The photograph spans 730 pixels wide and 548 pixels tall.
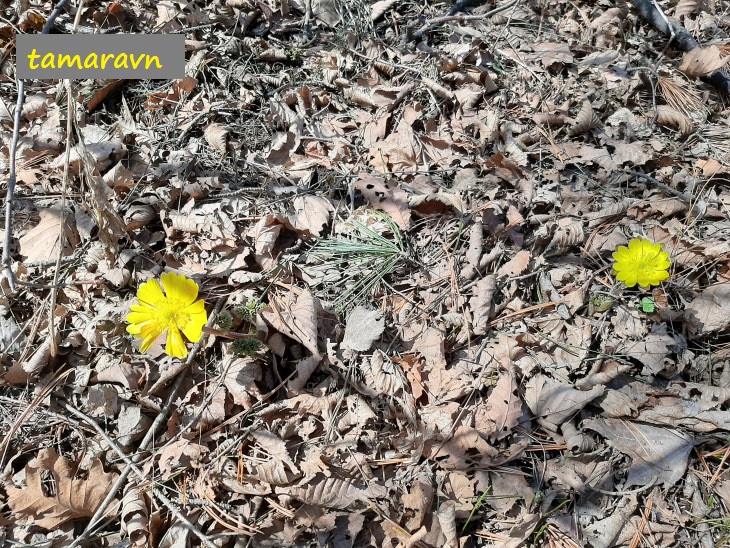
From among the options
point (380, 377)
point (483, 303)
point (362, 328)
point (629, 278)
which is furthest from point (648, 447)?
point (362, 328)

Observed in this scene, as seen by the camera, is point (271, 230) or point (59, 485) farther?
point (271, 230)

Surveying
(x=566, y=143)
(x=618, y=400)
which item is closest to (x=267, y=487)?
(x=618, y=400)

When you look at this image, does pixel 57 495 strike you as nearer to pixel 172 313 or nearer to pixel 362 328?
pixel 172 313

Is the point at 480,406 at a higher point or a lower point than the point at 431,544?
higher

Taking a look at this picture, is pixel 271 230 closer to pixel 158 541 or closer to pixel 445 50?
pixel 158 541

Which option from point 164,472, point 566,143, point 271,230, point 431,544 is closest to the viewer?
point 431,544

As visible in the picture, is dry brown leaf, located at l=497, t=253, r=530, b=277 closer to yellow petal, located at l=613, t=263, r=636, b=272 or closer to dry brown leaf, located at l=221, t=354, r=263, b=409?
yellow petal, located at l=613, t=263, r=636, b=272

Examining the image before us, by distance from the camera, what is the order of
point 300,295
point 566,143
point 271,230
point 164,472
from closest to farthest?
1. point 164,472
2. point 300,295
3. point 271,230
4. point 566,143

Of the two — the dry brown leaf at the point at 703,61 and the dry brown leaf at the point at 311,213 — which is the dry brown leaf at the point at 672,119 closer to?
the dry brown leaf at the point at 703,61
